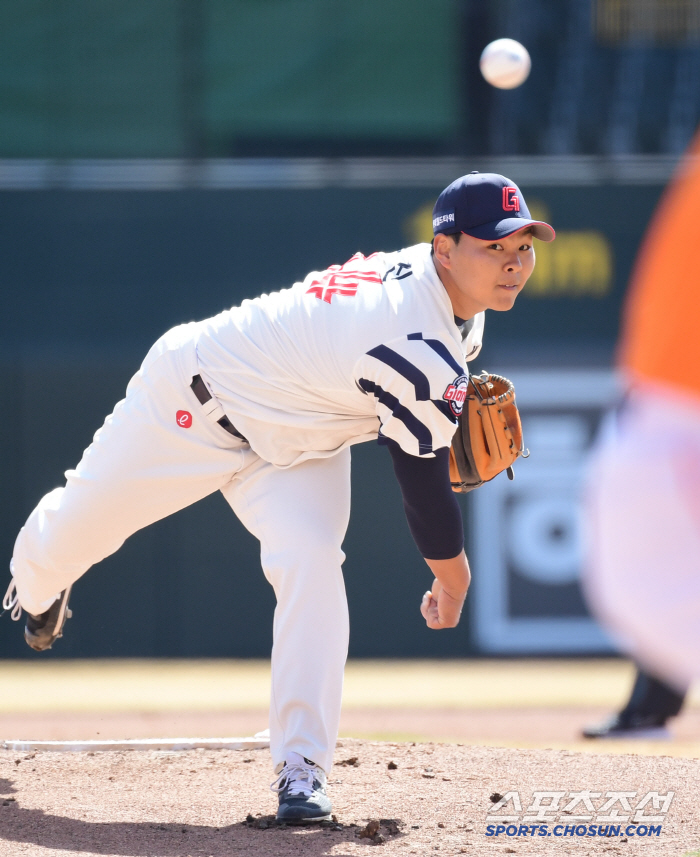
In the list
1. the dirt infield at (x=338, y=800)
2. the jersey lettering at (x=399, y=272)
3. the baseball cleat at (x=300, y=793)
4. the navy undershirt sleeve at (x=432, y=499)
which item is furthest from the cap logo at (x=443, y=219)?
the dirt infield at (x=338, y=800)

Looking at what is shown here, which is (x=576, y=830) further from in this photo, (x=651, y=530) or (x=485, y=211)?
(x=651, y=530)

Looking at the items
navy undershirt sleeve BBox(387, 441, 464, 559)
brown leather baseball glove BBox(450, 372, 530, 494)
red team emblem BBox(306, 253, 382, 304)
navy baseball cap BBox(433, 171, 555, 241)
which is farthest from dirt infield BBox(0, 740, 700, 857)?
navy baseball cap BBox(433, 171, 555, 241)

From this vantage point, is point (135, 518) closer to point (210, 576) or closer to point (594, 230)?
point (210, 576)

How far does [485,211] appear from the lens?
2.71 metres

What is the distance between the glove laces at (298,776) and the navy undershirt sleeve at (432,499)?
23.5 inches

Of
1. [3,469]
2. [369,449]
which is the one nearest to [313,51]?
[369,449]

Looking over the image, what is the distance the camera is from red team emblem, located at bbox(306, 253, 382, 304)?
2.80 metres

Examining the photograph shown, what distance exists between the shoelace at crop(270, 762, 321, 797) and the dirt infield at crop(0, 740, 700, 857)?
3.8 inches

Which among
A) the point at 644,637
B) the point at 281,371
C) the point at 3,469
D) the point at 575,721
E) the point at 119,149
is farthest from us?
the point at 119,149

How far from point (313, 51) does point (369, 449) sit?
10.4ft

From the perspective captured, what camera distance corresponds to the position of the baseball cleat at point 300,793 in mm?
2814

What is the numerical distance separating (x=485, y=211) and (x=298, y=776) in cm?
139

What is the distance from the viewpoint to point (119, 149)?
9.02 m

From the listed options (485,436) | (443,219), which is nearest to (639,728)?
(485,436)
